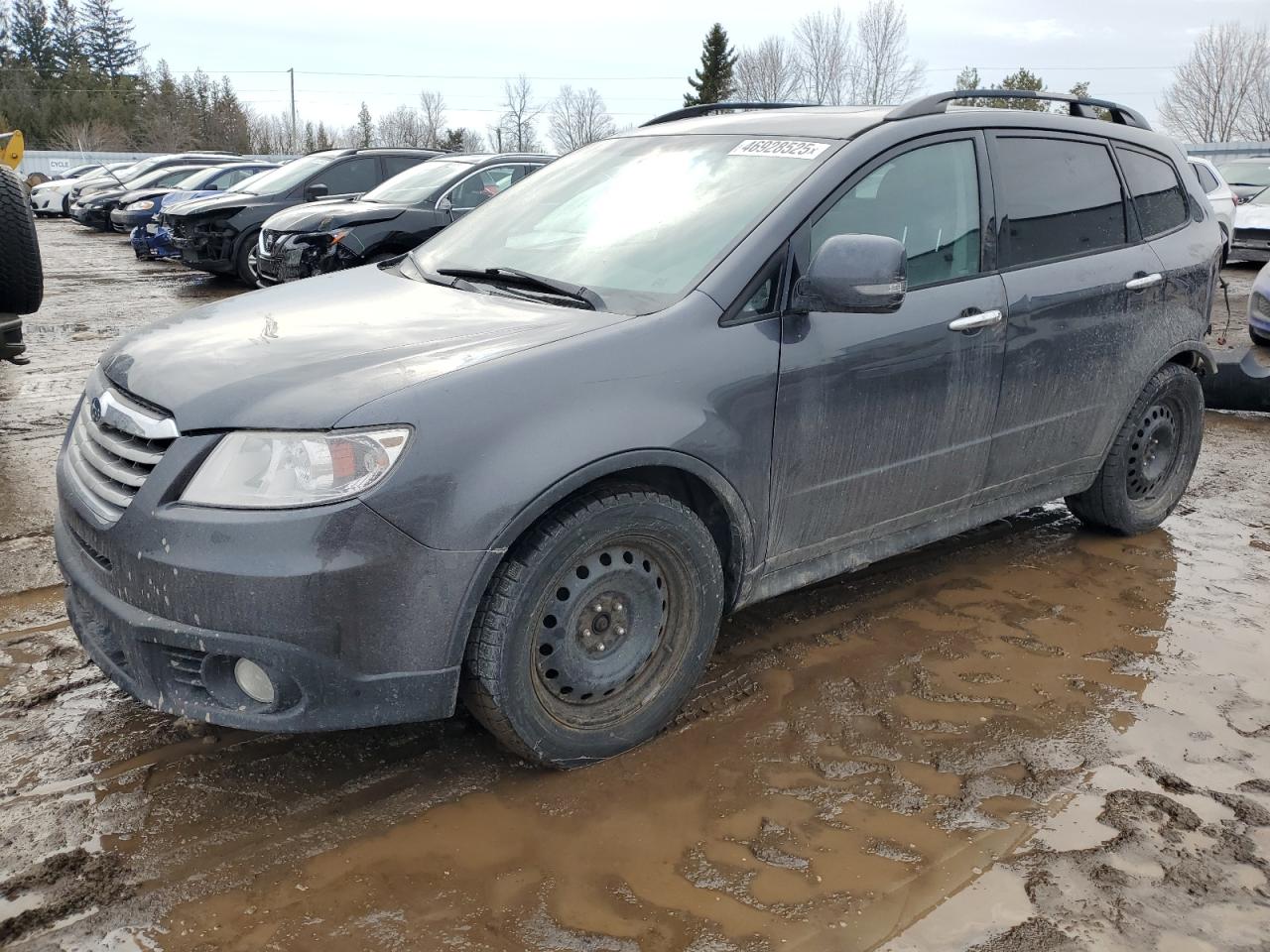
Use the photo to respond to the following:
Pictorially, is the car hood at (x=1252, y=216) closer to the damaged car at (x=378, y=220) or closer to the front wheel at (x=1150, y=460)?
the damaged car at (x=378, y=220)

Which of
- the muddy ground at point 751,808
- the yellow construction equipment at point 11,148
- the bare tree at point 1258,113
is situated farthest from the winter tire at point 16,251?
the bare tree at point 1258,113

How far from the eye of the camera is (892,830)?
266 centimetres

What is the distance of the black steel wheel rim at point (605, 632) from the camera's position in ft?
9.02

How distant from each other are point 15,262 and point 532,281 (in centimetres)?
396

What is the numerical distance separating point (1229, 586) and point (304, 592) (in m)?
3.73

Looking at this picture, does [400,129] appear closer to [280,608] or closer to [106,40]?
[106,40]

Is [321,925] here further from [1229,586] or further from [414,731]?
[1229,586]

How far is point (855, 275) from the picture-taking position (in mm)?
→ 2965

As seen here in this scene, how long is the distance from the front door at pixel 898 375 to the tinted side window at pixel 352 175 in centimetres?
1025

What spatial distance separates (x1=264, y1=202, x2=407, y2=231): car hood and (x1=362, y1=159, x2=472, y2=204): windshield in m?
0.28

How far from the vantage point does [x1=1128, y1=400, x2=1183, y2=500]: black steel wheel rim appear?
182 inches

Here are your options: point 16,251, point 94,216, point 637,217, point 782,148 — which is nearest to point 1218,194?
point 782,148

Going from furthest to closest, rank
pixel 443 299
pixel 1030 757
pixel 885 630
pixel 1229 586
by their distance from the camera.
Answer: pixel 1229 586, pixel 885 630, pixel 443 299, pixel 1030 757

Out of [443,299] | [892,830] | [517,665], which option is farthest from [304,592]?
[892,830]
